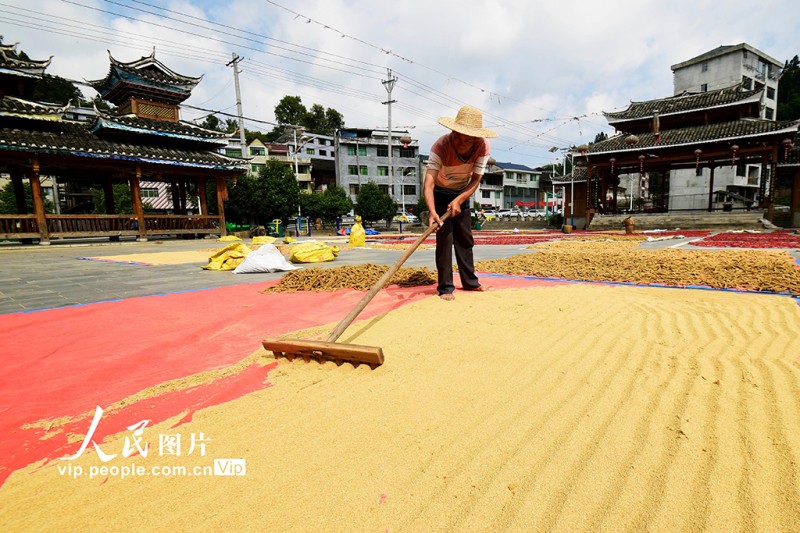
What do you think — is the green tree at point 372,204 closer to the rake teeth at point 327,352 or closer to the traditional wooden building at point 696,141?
the traditional wooden building at point 696,141

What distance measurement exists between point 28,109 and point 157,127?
3.80 meters

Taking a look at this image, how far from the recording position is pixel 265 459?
124 centimetres

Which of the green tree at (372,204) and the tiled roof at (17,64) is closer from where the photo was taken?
the tiled roof at (17,64)

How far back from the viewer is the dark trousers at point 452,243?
3510mm

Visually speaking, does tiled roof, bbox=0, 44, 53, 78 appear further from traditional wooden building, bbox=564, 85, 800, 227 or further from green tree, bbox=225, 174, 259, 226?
traditional wooden building, bbox=564, 85, 800, 227

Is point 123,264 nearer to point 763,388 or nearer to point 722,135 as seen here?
point 763,388

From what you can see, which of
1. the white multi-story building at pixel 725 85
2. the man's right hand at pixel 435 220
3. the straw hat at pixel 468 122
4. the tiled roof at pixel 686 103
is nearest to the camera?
the straw hat at pixel 468 122

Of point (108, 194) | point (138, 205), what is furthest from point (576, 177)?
point (108, 194)

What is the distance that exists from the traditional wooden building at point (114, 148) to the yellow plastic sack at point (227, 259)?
10.4 meters

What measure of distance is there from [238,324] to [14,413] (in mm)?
1397

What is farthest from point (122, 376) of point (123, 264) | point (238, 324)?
point (123, 264)

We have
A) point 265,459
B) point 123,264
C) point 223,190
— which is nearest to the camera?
point 265,459

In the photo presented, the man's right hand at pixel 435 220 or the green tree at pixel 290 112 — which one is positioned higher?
the green tree at pixel 290 112

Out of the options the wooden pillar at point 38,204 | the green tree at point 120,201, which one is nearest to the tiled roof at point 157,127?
the wooden pillar at point 38,204
